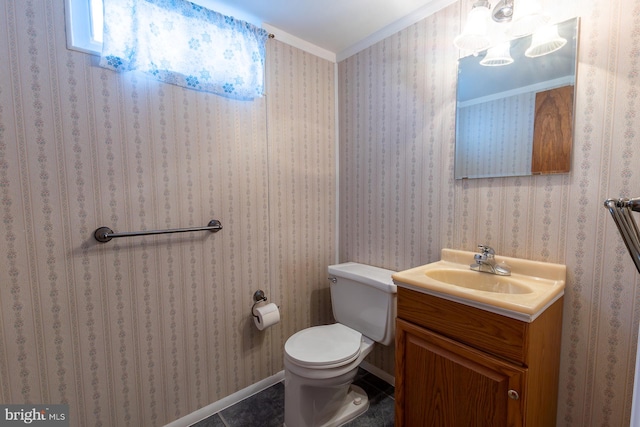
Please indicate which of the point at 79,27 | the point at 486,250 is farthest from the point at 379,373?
the point at 79,27

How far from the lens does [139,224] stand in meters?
1.30

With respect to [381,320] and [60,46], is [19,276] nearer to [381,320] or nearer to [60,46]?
[60,46]

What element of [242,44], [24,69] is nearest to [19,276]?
[24,69]

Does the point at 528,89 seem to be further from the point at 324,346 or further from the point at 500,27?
the point at 324,346

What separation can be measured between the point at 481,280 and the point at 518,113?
740mm

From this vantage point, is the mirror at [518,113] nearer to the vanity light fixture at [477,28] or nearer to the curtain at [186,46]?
the vanity light fixture at [477,28]

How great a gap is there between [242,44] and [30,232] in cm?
127

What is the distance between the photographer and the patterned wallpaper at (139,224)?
1.07 metres

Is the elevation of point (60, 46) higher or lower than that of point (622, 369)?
higher

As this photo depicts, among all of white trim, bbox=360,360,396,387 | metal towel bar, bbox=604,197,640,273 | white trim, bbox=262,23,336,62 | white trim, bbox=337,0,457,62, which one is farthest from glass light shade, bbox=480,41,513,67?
white trim, bbox=360,360,396,387

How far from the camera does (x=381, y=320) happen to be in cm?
152

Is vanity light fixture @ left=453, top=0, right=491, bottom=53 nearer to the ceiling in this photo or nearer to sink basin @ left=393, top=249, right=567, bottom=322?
the ceiling

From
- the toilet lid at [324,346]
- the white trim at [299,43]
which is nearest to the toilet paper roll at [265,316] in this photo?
the toilet lid at [324,346]

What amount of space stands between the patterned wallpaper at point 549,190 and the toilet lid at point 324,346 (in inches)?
18.2
